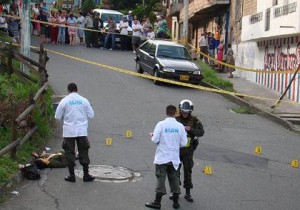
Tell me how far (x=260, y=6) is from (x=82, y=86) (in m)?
9.57

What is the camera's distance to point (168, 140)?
8391 millimetres

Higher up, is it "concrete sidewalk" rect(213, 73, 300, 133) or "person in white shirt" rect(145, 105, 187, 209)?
"person in white shirt" rect(145, 105, 187, 209)

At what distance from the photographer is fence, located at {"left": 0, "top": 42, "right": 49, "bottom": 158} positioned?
385 inches

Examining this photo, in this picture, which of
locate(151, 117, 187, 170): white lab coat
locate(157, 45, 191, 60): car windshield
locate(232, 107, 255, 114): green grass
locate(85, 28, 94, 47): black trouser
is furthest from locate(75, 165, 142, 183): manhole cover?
locate(85, 28, 94, 47): black trouser

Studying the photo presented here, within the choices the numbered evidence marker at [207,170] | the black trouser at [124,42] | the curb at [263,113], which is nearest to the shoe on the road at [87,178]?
the numbered evidence marker at [207,170]

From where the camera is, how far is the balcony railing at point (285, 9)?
64.8 ft

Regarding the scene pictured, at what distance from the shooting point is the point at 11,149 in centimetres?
962

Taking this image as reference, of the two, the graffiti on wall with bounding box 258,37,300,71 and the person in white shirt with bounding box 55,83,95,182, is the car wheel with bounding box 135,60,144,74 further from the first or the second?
the person in white shirt with bounding box 55,83,95,182

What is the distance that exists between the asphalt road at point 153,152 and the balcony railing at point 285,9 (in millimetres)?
3841

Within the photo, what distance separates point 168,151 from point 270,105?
39.0 ft

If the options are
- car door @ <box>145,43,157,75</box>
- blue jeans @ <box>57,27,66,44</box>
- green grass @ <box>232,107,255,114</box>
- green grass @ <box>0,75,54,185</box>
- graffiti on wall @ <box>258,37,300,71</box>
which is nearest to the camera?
green grass @ <box>0,75,54,185</box>

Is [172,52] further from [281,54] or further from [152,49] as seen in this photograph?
[281,54]

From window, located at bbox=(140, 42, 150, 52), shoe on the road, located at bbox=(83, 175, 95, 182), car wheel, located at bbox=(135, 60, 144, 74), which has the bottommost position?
shoe on the road, located at bbox=(83, 175, 95, 182)

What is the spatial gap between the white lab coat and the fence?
245 centimetres
